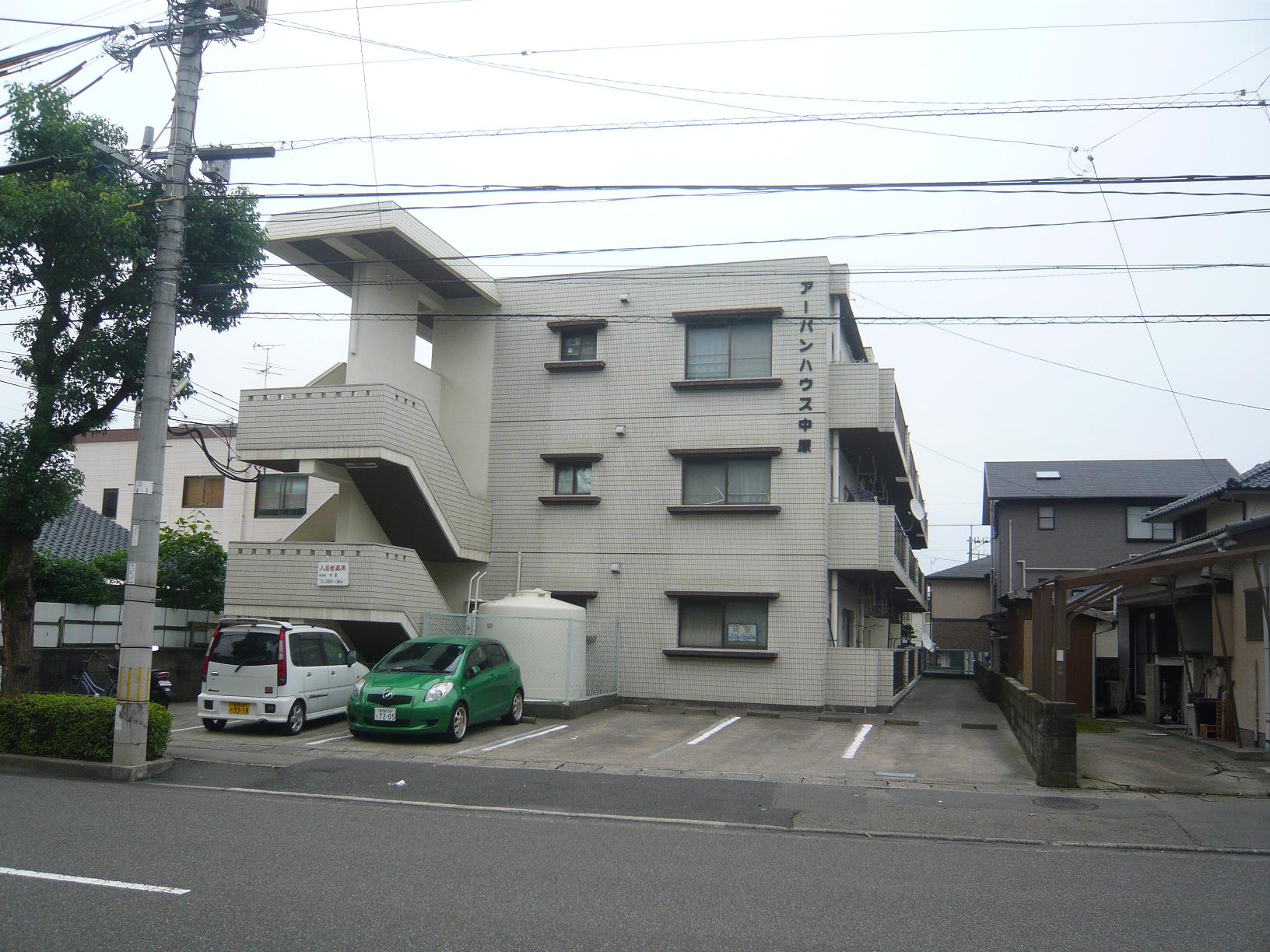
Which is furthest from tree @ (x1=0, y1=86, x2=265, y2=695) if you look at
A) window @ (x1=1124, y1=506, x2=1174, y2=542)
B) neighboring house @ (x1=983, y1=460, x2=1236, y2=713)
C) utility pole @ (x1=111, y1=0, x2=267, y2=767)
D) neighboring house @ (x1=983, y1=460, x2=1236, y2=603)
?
window @ (x1=1124, y1=506, x2=1174, y2=542)

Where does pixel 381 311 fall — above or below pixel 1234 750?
above

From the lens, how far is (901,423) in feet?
89.3

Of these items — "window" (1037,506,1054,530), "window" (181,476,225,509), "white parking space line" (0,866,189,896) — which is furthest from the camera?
"window" (1037,506,1054,530)

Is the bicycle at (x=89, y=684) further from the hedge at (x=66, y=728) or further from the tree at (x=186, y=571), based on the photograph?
the hedge at (x=66, y=728)

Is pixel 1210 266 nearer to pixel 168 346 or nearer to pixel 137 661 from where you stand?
pixel 168 346

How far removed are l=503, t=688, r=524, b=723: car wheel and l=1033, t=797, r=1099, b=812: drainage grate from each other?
878 centimetres

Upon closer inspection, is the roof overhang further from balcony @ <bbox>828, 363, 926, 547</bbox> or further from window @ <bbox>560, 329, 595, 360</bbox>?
balcony @ <bbox>828, 363, 926, 547</bbox>

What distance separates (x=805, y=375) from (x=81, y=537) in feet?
63.6

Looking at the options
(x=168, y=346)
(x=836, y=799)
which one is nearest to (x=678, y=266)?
(x=168, y=346)

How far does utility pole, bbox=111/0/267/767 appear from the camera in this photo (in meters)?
12.0

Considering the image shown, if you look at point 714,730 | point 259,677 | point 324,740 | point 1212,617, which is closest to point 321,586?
point 259,677

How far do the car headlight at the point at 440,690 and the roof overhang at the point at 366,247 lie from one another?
8.38m

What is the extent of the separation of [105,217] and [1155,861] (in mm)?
13585

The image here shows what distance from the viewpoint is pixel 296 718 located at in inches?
619
